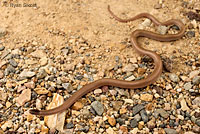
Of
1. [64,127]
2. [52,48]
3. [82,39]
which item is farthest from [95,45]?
[64,127]

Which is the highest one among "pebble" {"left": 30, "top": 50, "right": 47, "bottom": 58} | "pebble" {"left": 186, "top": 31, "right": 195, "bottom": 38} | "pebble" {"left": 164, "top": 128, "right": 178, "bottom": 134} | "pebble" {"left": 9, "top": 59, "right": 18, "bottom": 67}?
"pebble" {"left": 186, "top": 31, "right": 195, "bottom": 38}

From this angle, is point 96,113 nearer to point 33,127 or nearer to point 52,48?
point 33,127

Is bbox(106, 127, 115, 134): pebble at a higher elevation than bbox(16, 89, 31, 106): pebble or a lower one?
lower

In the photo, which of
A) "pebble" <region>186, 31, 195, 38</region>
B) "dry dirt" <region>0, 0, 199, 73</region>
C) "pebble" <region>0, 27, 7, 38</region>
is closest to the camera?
"dry dirt" <region>0, 0, 199, 73</region>

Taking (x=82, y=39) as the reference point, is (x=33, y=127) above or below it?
below

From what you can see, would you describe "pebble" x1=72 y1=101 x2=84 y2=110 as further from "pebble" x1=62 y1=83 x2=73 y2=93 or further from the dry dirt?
the dry dirt

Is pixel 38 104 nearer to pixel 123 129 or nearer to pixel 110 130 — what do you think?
pixel 110 130

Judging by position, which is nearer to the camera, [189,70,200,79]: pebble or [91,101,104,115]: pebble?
[91,101,104,115]: pebble

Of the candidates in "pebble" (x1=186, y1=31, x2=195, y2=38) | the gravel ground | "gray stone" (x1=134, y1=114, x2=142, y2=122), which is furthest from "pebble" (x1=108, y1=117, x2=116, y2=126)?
"pebble" (x1=186, y1=31, x2=195, y2=38)
